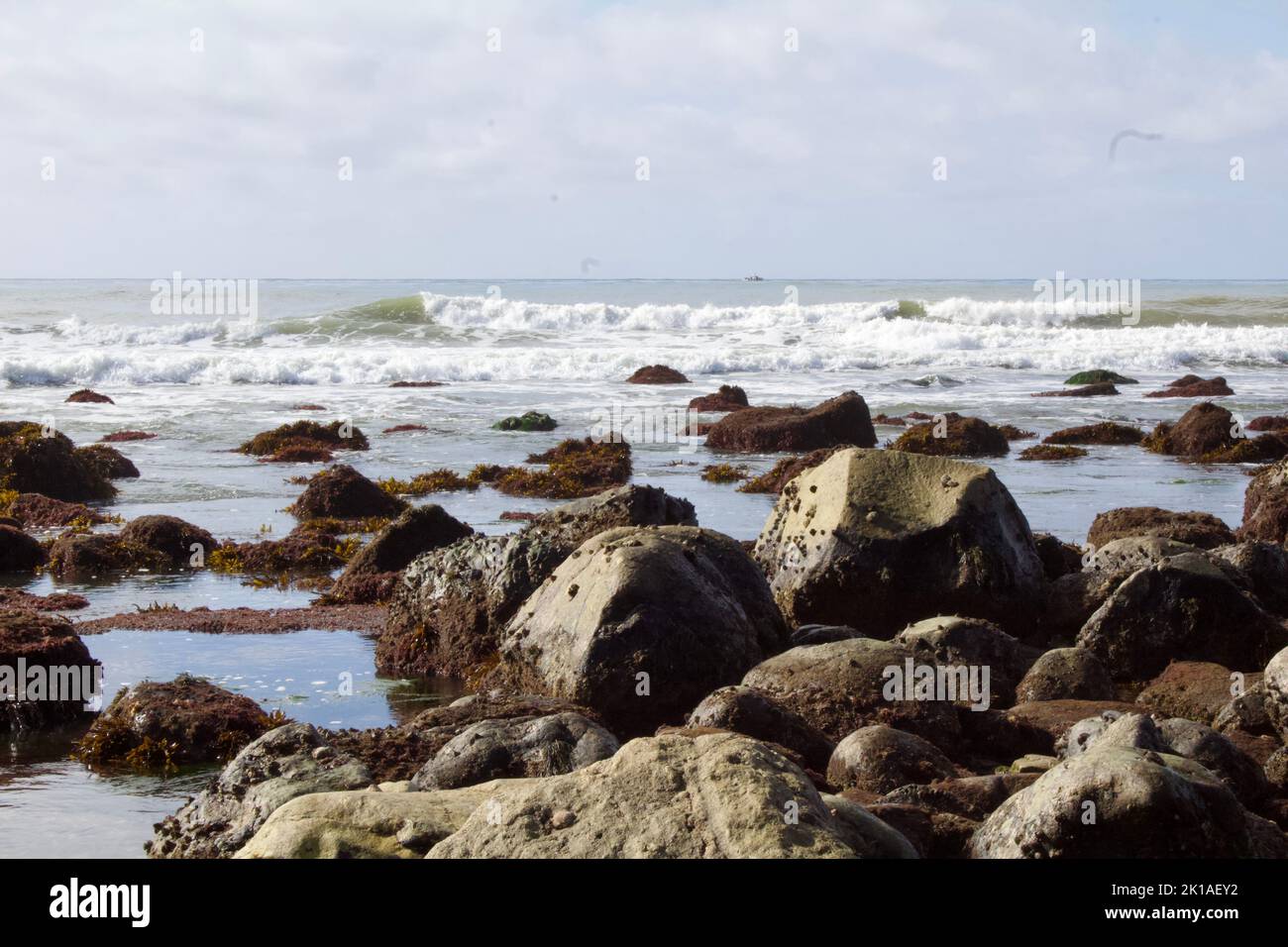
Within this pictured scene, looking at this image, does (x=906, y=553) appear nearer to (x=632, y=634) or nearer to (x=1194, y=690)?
(x=1194, y=690)

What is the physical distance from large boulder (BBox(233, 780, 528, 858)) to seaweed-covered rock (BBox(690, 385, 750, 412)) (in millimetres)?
24497

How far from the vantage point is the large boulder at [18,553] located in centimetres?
1298

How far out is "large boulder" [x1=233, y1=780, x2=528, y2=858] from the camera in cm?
459

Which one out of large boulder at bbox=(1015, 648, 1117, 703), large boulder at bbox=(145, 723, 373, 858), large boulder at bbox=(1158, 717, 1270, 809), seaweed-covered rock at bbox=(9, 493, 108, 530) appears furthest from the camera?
seaweed-covered rock at bbox=(9, 493, 108, 530)

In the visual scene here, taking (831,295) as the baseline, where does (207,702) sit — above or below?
below

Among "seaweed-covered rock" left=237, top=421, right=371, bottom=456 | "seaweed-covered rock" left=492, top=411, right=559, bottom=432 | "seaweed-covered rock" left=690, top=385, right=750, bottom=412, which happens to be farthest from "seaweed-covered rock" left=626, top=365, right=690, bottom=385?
"seaweed-covered rock" left=237, top=421, right=371, bottom=456

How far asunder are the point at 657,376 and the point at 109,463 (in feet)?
65.0

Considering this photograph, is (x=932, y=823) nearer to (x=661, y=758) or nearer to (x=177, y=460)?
(x=661, y=758)

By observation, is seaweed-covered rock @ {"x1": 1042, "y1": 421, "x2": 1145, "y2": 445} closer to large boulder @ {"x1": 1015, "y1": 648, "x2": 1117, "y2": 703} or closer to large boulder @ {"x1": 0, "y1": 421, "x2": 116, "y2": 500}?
large boulder @ {"x1": 0, "y1": 421, "x2": 116, "y2": 500}

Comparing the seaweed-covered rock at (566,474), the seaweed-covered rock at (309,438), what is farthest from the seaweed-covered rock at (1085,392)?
the seaweed-covered rock at (309,438)
